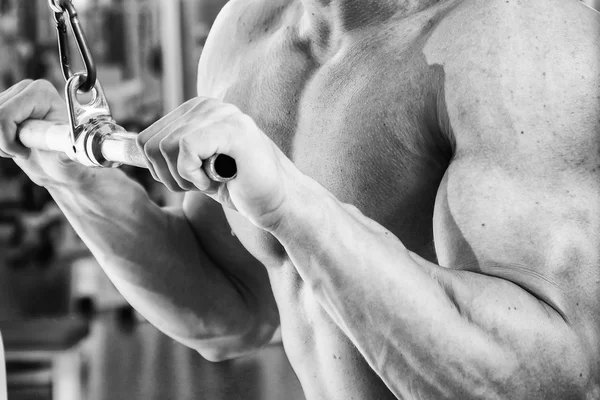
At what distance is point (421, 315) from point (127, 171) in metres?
2.98

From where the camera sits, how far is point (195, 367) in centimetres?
264

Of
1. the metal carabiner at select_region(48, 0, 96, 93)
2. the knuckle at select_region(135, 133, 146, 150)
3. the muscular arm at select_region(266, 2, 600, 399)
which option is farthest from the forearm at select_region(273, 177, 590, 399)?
the metal carabiner at select_region(48, 0, 96, 93)

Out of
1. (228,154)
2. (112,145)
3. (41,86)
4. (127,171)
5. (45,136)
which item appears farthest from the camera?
(127,171)

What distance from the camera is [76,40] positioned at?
2.21 ft

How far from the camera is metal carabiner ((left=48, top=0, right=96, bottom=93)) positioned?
0.67m

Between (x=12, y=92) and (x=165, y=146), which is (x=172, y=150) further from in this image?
(x=12, y=92)

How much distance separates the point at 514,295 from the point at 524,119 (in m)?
0.13

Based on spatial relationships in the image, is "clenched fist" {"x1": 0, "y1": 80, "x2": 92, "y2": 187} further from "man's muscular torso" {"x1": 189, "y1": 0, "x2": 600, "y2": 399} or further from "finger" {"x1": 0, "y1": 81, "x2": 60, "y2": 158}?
"man's muscular torso" {"x1": 189, "y1": 0, "x2": 600, "y2": 399}

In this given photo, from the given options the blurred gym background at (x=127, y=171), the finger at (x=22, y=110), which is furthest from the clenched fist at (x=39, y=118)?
the blurred gym background at (x=127, y=171)

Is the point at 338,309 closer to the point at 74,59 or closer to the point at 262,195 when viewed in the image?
the point at 262,195

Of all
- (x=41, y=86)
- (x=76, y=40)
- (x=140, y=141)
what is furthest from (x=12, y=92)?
(x=140, y=141)

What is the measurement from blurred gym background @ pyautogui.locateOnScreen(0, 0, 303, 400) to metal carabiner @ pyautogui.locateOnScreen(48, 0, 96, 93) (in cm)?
207

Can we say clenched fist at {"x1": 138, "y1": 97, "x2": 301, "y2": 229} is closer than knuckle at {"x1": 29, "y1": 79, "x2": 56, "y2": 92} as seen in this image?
Yes

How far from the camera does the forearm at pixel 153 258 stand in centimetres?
92
